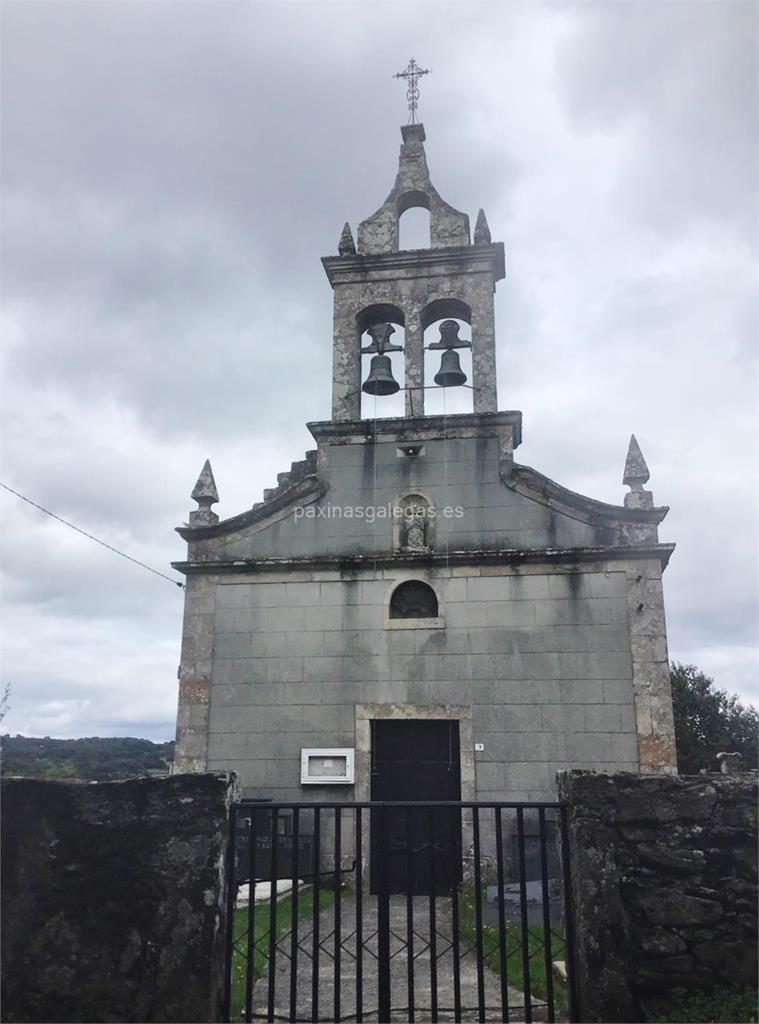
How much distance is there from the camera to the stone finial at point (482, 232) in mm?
13617

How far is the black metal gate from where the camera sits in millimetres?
4777

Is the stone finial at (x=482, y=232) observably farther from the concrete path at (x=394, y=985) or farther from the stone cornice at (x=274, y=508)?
the concrete path at (x=394, y=985)

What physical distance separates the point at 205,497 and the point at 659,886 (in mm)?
10093

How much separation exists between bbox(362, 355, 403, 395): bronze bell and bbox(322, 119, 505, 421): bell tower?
16 millimetres

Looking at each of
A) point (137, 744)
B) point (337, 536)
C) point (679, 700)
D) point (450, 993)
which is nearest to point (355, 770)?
point (337, 536)

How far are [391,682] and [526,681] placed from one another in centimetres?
198

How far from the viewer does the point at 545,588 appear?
12.0 m

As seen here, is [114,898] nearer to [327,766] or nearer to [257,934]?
[257,934]

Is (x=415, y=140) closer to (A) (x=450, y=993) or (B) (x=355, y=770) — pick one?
(B) (x=355, y=770)

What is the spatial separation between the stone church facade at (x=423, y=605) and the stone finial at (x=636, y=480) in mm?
34

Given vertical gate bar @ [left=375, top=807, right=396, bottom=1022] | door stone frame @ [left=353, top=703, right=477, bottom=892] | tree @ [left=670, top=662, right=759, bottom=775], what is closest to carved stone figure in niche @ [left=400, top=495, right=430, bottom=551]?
door stone frame @ [left=353, top=703, right=477, bottom=892]

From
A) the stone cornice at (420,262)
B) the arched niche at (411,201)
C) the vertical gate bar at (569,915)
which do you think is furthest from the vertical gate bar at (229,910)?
the arched niche at (411,201)

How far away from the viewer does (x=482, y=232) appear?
1370 cm

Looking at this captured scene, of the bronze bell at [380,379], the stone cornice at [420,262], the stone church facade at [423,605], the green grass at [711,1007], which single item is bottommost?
the green grass at [711,1007]
